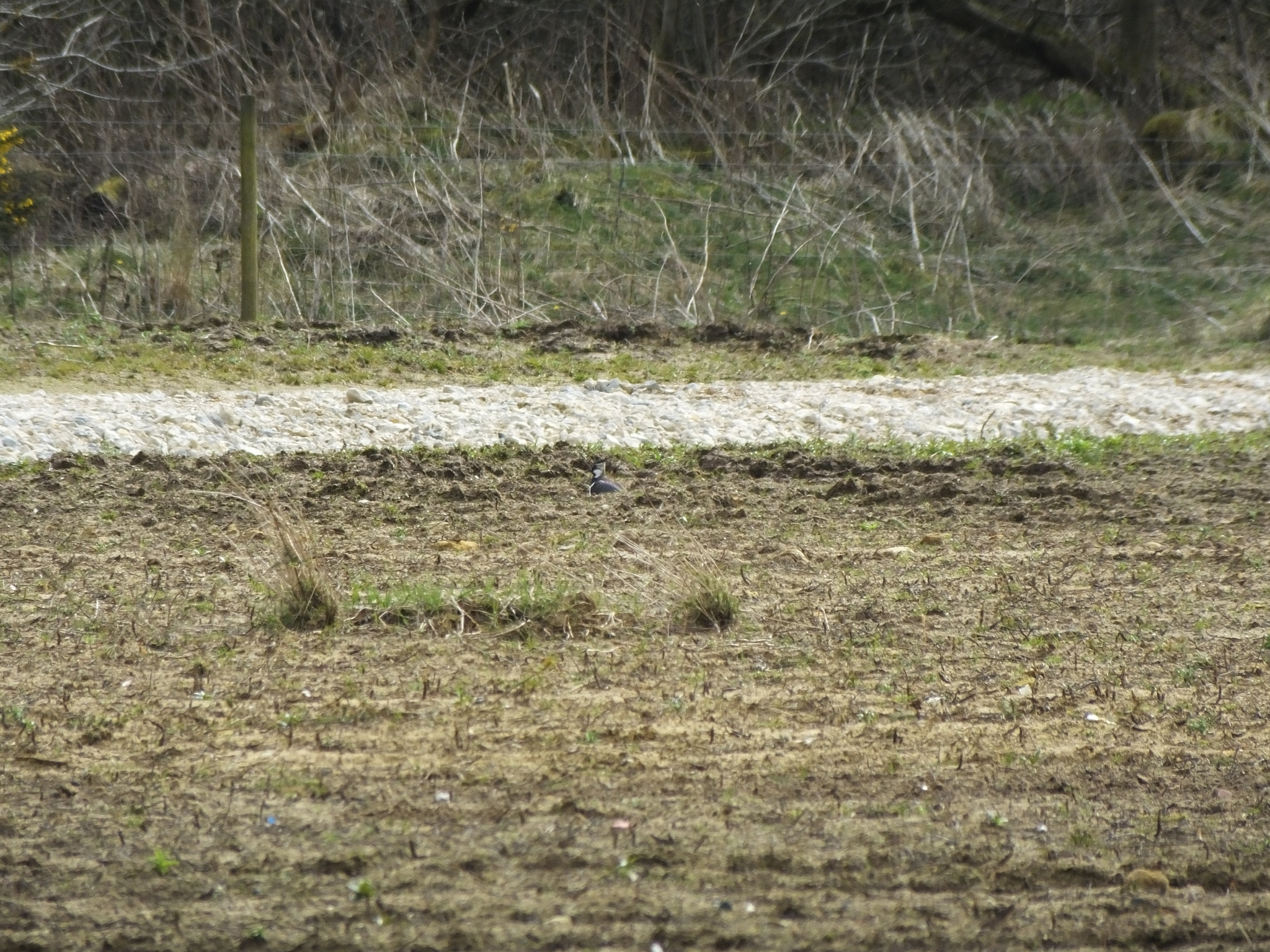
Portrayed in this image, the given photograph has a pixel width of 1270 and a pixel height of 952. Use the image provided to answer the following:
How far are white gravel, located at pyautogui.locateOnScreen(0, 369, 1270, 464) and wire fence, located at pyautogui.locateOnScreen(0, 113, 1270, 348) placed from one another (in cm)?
206

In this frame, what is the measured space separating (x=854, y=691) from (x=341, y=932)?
1.84 m

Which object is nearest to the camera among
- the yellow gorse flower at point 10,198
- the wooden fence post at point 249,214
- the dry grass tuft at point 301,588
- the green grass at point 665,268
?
the dry grass tuft at point 301,588

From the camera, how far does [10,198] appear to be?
508 inches

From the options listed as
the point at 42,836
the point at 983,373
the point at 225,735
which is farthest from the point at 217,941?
the point at 983,373

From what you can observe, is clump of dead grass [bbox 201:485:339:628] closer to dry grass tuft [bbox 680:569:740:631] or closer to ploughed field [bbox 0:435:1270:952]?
ploughed field [bbox 0:435:1270:952]

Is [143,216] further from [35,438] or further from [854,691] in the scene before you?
[854,691]

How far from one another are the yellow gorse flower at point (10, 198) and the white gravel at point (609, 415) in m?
5.63

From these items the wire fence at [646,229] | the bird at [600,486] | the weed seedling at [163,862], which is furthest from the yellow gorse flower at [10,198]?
the weed seedling at [163,862]

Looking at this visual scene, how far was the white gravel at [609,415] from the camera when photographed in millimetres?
7242

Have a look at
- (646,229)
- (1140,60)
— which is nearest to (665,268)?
(646,229)

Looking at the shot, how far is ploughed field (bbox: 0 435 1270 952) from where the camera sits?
2879 mm

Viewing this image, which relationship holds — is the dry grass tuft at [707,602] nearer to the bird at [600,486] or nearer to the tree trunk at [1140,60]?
the bird at [600,486]

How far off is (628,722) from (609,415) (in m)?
4.32

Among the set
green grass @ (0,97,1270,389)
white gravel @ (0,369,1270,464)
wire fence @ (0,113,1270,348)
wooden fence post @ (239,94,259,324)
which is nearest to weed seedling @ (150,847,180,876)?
white gravel @ (0,369,1270,464)
